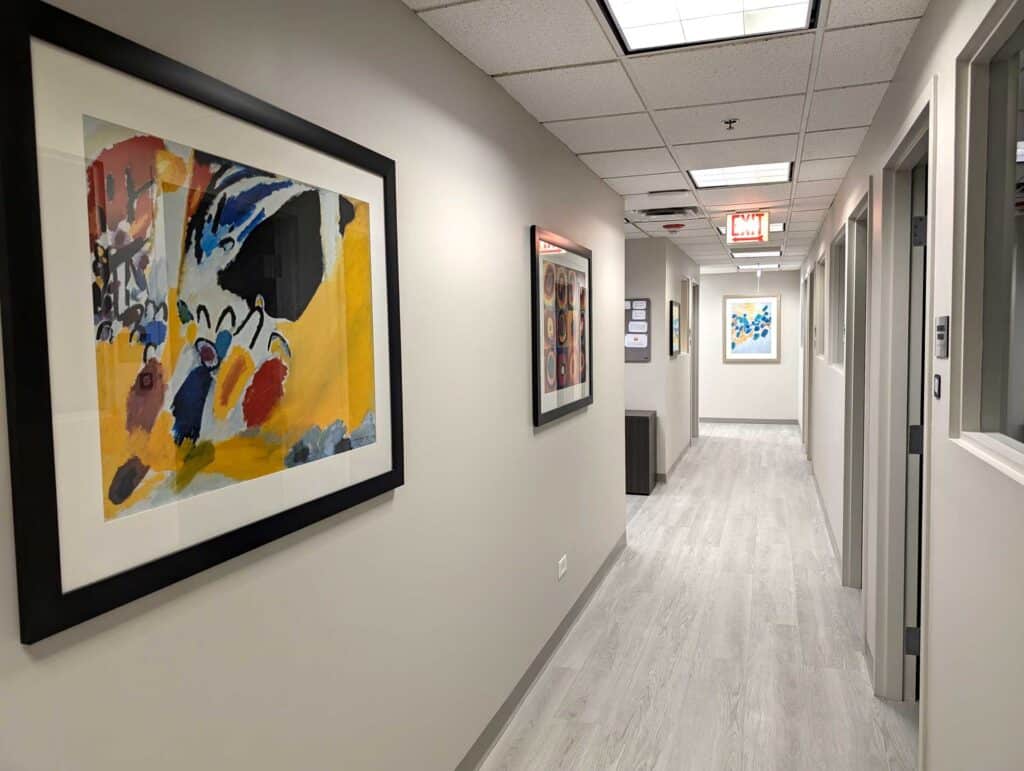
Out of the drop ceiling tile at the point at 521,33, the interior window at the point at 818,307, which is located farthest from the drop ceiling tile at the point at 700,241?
the drop ceiling tile at the point at 521,33

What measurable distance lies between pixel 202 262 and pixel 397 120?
33.9 inches

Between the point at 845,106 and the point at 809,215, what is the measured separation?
2831 millimetres

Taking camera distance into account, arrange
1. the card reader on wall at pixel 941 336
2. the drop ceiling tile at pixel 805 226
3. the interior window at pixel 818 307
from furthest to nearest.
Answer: the interior window at pixel 818 307 < the drop ceiling tile at pixel 805 226 < the card reader on wall at pixel 941 336

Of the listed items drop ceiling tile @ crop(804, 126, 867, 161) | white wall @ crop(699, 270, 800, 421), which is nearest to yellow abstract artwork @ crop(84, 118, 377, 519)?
drop ceiling tile @ crop(804, 126, 867, 161)

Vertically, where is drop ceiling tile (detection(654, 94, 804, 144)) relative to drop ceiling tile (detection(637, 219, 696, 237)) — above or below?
below

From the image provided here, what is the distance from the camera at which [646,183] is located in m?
4.18

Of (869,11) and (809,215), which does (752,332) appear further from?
(869,11)

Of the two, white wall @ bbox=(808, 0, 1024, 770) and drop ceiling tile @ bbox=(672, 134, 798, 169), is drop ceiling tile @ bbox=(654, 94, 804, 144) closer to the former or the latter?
drop ceiling tile @ bbox=(672, 134, 798, 169)

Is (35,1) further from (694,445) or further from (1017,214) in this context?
(694,445)

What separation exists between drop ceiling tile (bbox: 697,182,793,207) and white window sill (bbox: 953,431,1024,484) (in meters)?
2.97

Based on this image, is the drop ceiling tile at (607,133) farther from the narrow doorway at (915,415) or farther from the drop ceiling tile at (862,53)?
the narrow doorway at (915,415)

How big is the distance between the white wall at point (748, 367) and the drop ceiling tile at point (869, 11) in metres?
9.19

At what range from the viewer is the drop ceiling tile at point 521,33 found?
1945 millimetres

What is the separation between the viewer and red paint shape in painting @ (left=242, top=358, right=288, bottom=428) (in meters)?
1.34
